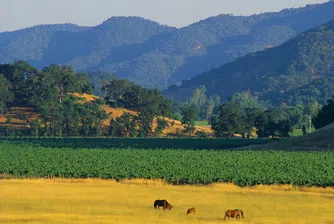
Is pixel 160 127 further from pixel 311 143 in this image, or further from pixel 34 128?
pixel 311 143

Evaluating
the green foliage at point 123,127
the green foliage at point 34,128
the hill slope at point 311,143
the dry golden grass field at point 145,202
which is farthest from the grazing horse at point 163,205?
the green foliage at point 123,127

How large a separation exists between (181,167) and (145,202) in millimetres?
23084

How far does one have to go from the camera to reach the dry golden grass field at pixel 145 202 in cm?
4431

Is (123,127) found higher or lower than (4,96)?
lower

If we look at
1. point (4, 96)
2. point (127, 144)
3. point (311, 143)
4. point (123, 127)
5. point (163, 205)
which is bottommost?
point (163, 205)

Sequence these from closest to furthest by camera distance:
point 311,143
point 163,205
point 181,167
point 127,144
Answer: point 163,205 < point 181,167 < point 311,143 < point 127,144

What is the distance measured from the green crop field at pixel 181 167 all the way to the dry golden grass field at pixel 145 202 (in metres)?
2.45

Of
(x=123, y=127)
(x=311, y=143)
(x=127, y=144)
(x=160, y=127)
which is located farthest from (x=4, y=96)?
(x=311, y=143)

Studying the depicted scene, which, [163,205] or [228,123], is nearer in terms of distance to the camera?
[163,205]

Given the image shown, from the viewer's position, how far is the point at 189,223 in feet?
138

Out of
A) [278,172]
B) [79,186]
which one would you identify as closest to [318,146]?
[278,172]

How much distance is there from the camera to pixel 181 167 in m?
76.1

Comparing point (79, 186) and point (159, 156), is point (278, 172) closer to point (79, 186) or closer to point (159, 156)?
point (79, 186)

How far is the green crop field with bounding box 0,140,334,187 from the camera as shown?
223ft
